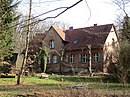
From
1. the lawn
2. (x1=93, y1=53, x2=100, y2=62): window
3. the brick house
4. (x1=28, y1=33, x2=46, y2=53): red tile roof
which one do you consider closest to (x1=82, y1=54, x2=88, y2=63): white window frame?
the brick house

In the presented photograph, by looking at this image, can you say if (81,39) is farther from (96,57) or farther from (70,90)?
(70,90)

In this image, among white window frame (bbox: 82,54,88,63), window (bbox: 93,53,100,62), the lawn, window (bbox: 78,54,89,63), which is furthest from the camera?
white window frame (bbox: 82,54,88,63)

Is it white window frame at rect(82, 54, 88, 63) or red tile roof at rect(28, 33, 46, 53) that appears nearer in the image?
white window frame at rect(82, 54, 88, 63)

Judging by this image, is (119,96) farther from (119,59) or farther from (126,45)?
(126,45)

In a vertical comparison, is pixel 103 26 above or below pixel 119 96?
above

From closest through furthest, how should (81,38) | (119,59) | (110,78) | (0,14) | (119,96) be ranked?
1. (0,14)
2. (119,96)
3. (119,59)
4. (110,78)
5. (81,38)

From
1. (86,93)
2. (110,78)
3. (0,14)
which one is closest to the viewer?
(0,14)

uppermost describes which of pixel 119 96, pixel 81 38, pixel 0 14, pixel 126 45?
pixel 81 38

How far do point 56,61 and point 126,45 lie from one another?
955 inches

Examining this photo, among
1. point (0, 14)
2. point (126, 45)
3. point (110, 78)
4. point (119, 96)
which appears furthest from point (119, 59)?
point (0, 14)

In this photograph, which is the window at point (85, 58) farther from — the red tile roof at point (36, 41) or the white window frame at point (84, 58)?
the red tile roof at point (36, 41)

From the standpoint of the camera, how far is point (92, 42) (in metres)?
45.3

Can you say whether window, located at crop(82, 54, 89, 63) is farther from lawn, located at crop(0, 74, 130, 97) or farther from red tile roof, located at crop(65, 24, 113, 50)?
lawn, located at crop(0, 74, 130, 97)

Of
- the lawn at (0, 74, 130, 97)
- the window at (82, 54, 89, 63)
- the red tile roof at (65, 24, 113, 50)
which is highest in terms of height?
the red tile roof at (65, 24, 113, 50)
